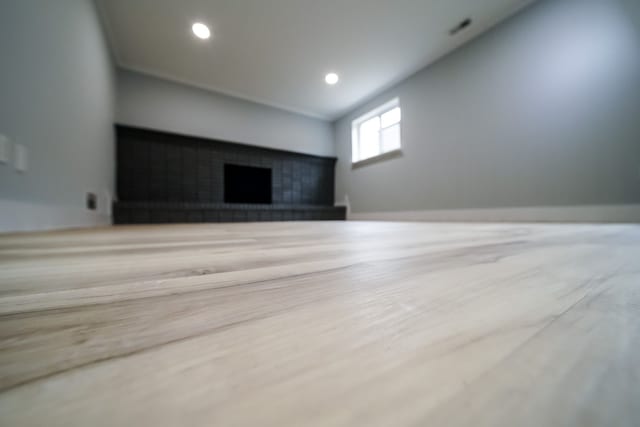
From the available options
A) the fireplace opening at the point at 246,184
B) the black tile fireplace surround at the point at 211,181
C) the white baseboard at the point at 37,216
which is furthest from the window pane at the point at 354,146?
the white baseboard at the point at 37,216

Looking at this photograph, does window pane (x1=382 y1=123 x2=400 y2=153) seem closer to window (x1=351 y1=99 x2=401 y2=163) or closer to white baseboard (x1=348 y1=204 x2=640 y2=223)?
window (x1=351 y1=99 x2=401 y2=163)

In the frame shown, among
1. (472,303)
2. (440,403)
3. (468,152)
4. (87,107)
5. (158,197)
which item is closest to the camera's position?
(440,403)

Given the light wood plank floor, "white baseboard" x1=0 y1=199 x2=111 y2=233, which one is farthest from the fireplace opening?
the light wood plank floor

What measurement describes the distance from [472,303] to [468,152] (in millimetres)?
2998

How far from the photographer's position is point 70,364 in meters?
0.11

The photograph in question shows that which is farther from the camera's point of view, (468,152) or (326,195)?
(326,195)

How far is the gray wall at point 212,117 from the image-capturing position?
3.31 meters

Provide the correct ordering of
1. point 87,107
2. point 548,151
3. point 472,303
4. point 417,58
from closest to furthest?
point 472,303 < point 87,107 < point 548,151 < point 417,58

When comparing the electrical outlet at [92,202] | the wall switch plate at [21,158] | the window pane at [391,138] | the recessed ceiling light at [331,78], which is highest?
the recessed ceiling light at [331,78]

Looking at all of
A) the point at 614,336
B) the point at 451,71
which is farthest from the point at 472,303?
the point at 451,71

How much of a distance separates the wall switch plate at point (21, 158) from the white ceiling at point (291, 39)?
199cm

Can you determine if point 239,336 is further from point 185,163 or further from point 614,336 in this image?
point 185,163

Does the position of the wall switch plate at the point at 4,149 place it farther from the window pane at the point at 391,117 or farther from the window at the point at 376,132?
the window pane at the point at 391,117

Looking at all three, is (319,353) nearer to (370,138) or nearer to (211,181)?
(211,181)
